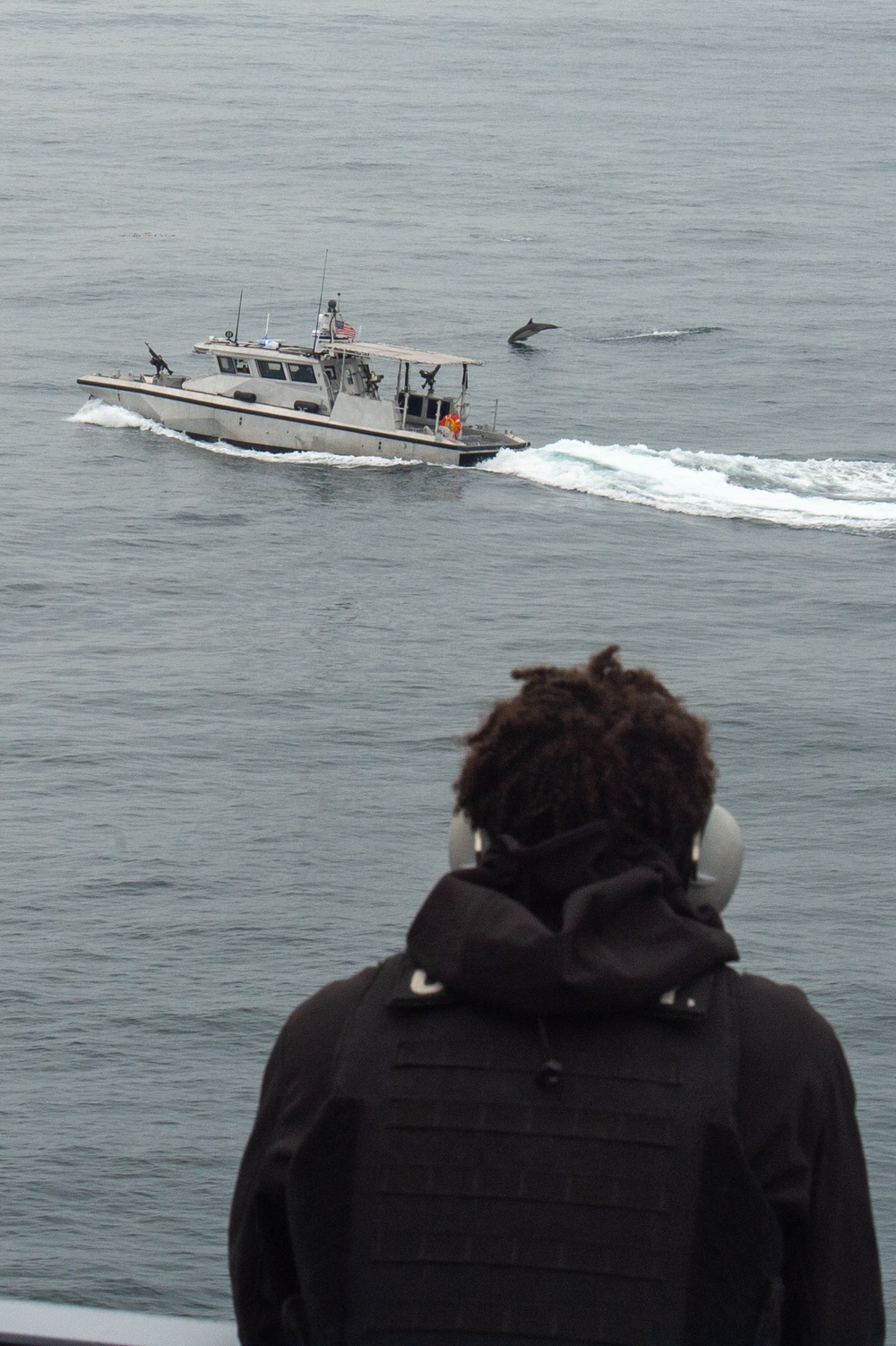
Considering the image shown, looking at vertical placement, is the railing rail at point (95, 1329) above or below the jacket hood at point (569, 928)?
below

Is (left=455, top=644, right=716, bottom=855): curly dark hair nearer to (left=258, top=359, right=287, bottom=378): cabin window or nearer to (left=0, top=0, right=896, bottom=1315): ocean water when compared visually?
(left=0, top=0, right=896, bottom=1315): ocean water

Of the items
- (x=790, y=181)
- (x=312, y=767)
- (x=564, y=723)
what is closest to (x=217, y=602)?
(x=312, y=767)

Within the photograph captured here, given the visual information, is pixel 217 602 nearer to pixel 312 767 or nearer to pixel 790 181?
pixel 312 767

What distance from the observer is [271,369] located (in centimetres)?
7500

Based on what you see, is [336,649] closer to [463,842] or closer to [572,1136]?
[463,842]

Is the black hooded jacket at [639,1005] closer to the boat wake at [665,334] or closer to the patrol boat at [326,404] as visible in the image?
the patrol boat at [326,404]

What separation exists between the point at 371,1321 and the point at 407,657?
60.8 metres

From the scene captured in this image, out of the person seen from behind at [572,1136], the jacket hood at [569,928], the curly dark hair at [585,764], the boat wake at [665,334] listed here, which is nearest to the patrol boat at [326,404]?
the boat wake at [665,334]

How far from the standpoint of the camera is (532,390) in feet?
324

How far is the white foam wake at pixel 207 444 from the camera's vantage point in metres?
78.5

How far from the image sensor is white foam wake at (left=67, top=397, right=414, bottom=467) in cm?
7850

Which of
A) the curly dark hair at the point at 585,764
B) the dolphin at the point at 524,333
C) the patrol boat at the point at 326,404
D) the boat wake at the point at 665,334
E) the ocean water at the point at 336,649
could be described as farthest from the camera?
the boat wake at the point at 665,334

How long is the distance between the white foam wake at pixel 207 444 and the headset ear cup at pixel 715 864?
74658 mm

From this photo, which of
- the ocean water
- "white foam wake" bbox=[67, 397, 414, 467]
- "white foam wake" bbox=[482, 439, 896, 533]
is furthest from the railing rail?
"white foam wake" bbox=[482, 439, 896, 533]
